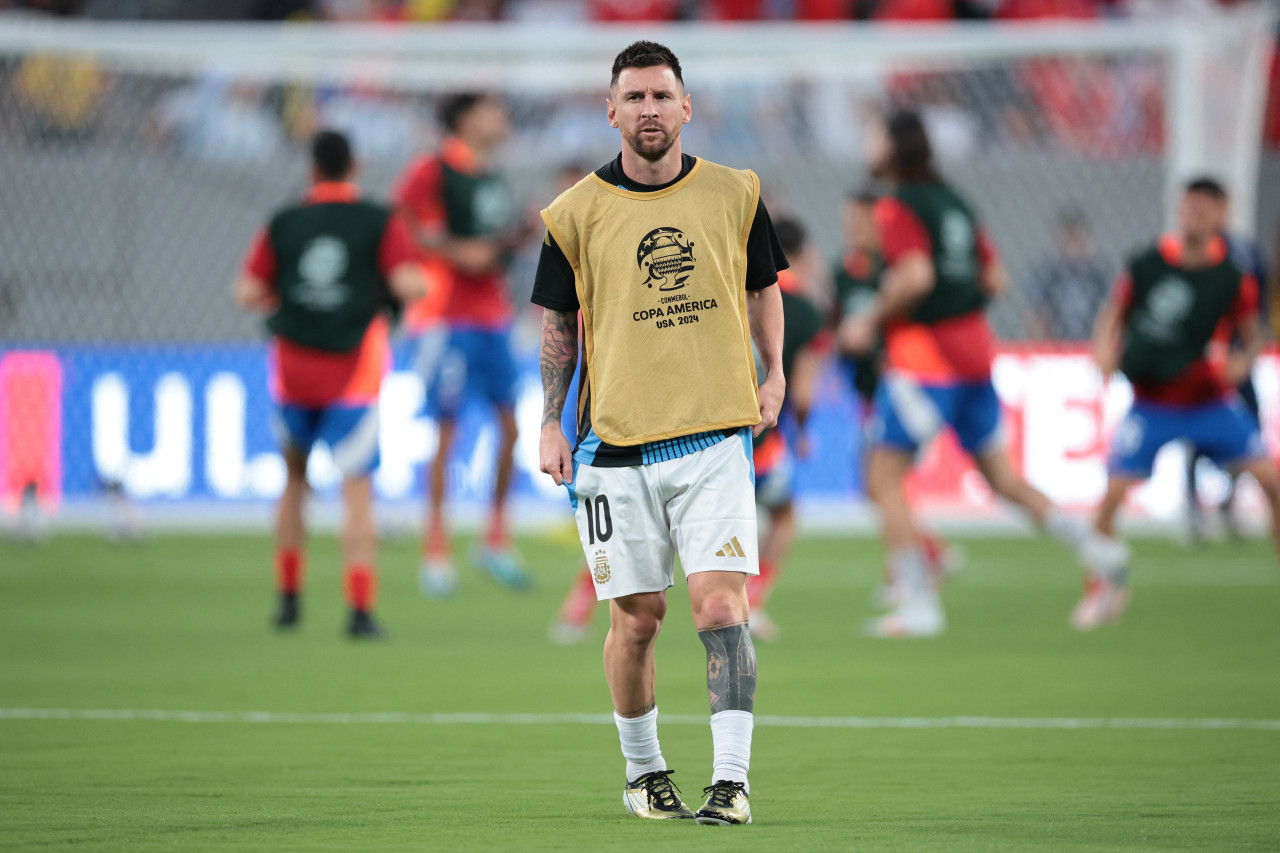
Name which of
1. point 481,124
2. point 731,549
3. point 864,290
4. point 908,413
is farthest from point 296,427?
point 731,549

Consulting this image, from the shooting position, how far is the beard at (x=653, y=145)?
4.55 meters

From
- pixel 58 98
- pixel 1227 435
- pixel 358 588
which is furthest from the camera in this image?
pixel 58 98

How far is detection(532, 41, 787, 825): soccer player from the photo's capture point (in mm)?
4609

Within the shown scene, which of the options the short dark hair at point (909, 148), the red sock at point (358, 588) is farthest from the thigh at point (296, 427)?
the short dark hair at point (909, 148)

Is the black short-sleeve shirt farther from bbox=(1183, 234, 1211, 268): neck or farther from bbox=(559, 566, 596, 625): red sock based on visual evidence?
bbox=(1183, 234, 1211, 268): neck

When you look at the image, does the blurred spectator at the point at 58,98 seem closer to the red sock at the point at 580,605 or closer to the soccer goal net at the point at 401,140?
the soccer goal net at the point at 401,140

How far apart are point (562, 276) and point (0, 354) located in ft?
38.5

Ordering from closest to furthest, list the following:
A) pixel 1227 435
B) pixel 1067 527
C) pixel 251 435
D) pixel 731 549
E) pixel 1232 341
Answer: pixel 731 549, pixel 1067 527, pixel 1227 435, pixel 1232 341, pixel 251 435

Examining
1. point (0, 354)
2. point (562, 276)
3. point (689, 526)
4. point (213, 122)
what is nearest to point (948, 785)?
point (689, 526)

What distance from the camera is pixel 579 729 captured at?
6.29m

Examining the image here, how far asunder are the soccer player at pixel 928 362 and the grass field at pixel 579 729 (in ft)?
1.70

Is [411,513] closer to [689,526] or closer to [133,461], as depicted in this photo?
[133,461]

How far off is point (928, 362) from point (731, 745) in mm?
4970

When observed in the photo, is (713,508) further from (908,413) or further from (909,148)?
(909,148)
